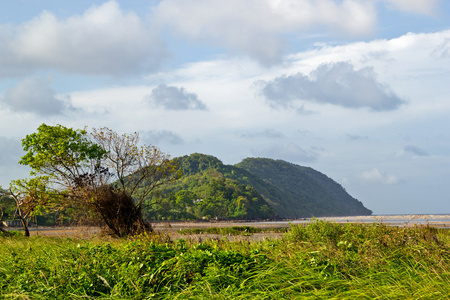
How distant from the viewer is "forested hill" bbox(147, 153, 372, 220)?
256 feet

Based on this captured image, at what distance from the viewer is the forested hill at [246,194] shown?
78.1m

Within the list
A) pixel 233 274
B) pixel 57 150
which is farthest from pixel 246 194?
pixel 233 274

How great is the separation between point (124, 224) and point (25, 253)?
7250mm

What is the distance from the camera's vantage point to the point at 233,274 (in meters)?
6.80

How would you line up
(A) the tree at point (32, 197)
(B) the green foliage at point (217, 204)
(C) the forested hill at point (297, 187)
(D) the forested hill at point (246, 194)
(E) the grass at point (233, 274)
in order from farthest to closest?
(C) the forested hill at point (297, 187)
(D) the forested hill at point (246, 194)
(B) the green foliage at point (217, 204)
(A) the tree at point (32, 197)
(E) the grass at point (233, 274)

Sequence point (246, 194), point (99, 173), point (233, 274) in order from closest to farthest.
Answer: point (233, 274) → point (99, 173) → point (246, 194)

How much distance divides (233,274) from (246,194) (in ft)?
259

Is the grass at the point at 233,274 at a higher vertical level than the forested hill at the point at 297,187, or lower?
lower

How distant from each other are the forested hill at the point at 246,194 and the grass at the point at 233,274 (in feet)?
46.0

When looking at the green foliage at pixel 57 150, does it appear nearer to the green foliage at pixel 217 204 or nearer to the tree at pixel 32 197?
the tree at pixel 32 197

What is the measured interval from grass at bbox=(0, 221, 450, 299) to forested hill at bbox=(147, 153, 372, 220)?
14.0 meters

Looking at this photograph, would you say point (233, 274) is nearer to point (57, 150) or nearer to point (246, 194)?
point (57, 150)

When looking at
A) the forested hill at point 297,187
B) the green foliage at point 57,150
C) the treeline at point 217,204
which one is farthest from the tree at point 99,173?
the forested hill at point 297,187

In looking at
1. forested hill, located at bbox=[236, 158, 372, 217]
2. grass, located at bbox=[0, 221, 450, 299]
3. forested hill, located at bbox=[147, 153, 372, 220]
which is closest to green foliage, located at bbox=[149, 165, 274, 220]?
forested hill, located at bbox=[147, 153, 372, 220]
